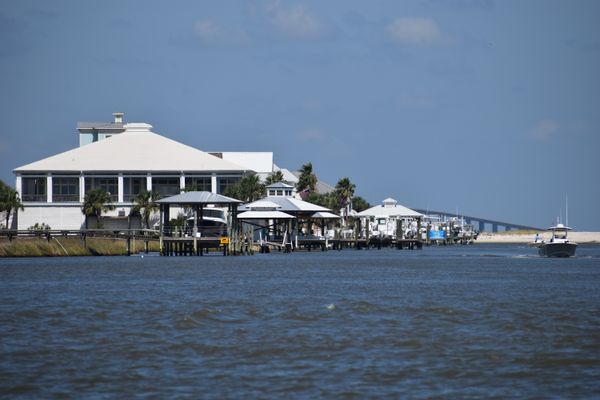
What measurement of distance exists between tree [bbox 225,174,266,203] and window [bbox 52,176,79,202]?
17.8 meters

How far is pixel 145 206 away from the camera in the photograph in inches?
5162

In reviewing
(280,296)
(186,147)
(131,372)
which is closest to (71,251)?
(186,147)

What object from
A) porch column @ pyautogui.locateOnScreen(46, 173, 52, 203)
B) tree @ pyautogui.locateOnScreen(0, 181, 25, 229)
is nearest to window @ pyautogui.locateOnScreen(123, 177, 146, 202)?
porch column @ pyautogui.locateOnScreen(46, 173, 52, 203)

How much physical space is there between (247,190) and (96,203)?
16998 mm

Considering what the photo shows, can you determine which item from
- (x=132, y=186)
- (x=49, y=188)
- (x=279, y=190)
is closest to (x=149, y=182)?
(x=132, y=186)

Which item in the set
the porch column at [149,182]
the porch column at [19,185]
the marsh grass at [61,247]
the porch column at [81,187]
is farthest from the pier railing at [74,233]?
the porch column at [19,185]

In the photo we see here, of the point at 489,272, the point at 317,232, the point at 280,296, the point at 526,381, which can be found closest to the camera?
the point at 526,381

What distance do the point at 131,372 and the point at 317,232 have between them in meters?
146

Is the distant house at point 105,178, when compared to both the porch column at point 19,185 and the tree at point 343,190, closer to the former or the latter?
the porch column at point 19,185

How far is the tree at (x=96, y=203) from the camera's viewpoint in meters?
132

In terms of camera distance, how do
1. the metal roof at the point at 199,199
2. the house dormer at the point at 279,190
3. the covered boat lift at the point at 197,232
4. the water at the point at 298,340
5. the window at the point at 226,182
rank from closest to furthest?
the water at the point at 298,340 < the metal roof at the point at 199,199 < the covered boat lift at the point at 197,232 < the house dormer at the point at 279,190 < the window at the point at 226,182

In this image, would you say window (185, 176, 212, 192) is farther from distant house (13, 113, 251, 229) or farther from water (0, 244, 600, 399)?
water (0, 244, 600, 399)

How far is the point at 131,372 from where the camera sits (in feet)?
86.5

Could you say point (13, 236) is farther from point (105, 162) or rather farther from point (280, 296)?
point (280, 296)
